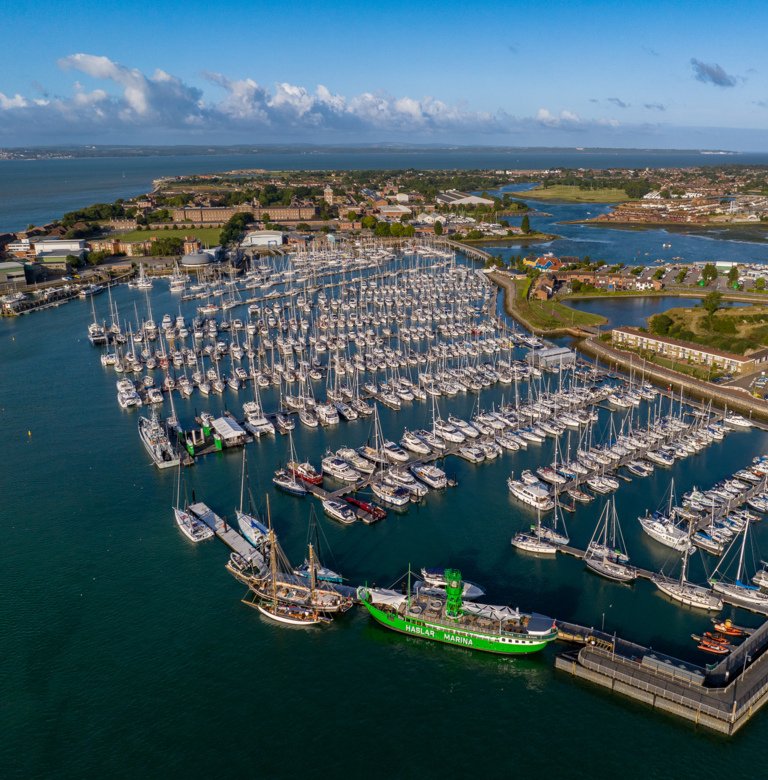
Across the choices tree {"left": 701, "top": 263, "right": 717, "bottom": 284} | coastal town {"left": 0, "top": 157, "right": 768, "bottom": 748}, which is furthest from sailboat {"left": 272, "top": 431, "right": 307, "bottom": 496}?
tree {"left": 701, "top": 263, "right": 717, "bottom": 284}

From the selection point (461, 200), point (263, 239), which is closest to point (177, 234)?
point (263, 239)

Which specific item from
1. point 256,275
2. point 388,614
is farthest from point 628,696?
point 256,275

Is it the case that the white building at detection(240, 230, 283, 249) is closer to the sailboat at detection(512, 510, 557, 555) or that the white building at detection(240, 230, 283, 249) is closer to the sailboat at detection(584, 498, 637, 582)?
the sailboat at detection(512, 510, 557, 555)

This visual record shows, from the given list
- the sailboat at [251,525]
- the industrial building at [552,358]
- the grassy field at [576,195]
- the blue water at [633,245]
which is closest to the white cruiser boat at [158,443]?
the sailboat at [251,525]

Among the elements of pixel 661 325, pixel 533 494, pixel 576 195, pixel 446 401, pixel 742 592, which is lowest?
pixel 742 592

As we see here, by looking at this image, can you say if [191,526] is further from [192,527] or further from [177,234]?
[177,234]

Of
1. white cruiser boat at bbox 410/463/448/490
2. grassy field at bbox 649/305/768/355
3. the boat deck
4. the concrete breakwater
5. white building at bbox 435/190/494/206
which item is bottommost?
the boat deck
